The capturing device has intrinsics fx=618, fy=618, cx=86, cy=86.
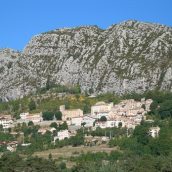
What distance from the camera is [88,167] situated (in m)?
67.8

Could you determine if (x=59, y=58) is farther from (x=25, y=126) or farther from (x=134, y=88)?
(x=25, y=126)

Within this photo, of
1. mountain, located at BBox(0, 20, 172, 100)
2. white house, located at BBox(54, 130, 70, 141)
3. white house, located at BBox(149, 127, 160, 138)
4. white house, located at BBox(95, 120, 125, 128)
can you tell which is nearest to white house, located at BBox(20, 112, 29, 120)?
white house, located at BBox(95, 120, 125, 128)

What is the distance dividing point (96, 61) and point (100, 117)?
43315 mm

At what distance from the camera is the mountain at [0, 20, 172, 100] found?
518 feet

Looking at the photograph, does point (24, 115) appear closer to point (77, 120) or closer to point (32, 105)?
point (32, 105)

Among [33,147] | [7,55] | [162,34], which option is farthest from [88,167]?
[7,55]

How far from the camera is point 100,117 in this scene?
12788 centimetres

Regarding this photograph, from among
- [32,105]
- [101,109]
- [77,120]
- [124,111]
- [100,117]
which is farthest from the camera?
[32,105]

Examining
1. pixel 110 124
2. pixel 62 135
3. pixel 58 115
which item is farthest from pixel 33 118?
pixel 62 135

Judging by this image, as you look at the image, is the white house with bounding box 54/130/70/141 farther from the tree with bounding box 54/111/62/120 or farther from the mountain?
the mountain

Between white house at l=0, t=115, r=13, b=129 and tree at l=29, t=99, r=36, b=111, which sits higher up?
tree at l=29, t=99, r=36, b=111

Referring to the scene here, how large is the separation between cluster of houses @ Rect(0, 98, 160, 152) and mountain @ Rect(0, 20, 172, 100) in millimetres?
21078

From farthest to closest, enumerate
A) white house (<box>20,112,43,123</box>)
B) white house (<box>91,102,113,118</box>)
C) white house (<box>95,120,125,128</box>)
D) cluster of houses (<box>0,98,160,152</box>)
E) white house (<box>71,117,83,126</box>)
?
white house (<box>91,102,113,118</box>) < white house (<box>20,112,43,123</box>) < white house (<box>71,117,83,126</box>) < cluster of houses (<box>0,98,160,152</box>) < white house (<box>95,120,125,128</box>)

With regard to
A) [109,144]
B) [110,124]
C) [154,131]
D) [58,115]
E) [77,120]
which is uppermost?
[58,115]
